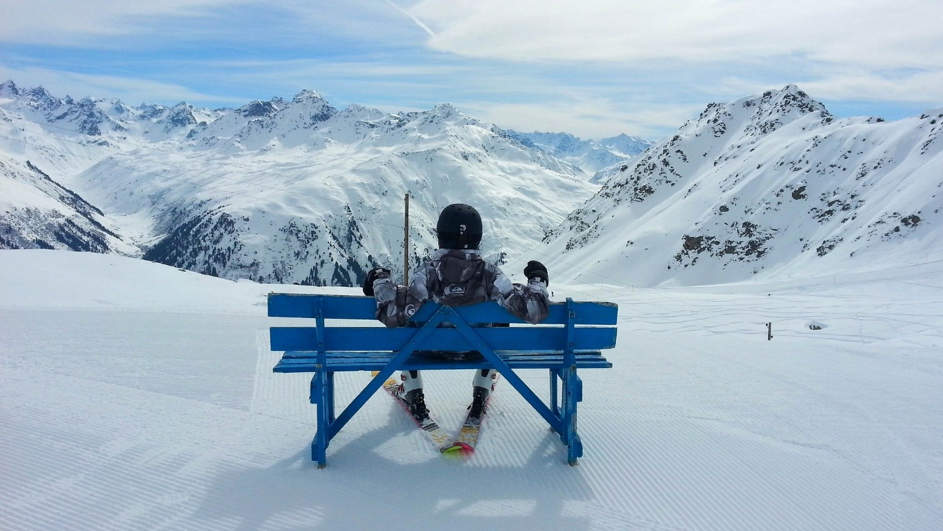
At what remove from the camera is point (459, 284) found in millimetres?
4582

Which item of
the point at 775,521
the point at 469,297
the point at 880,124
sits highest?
the point at 880,124

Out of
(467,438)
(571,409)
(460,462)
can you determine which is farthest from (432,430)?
(571,409)

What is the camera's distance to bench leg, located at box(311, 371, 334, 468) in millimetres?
4543

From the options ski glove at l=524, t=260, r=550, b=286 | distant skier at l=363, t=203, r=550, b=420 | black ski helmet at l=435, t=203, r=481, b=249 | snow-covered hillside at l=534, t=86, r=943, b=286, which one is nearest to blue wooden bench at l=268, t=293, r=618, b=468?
distant skier at l=363, t=203, r=550, b=420

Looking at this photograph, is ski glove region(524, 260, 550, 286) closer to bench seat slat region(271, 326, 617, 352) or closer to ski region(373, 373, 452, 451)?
bench seat slat region(271, 326, 617, 352)

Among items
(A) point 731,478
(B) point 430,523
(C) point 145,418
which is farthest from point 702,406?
(C) point 145,418

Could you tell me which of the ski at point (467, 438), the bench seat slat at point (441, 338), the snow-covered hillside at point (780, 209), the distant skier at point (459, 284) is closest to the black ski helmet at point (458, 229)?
the distant skier at point (459, 284)

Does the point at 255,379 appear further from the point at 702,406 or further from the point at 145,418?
the point at 702,406

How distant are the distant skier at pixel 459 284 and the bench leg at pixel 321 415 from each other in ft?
2.23

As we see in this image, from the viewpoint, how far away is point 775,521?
13.4ft

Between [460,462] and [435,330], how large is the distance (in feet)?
3.85

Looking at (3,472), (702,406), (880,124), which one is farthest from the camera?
(880,124)

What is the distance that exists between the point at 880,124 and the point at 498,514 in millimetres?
110197

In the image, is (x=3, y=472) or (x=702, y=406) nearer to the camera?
(x=3, y=472)
